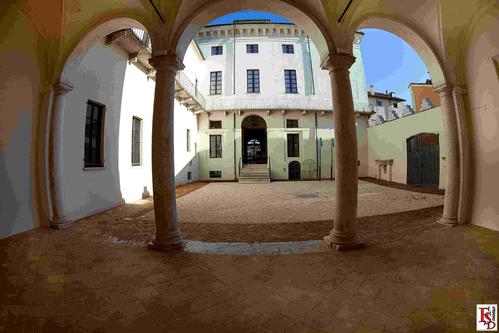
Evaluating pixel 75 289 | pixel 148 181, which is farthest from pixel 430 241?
pixel 148 181

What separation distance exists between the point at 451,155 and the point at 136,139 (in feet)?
35.6

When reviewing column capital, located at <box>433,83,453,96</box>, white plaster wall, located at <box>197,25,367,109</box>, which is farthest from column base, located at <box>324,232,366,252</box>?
white plaster wall, located at <box>197,25,367,109</box>

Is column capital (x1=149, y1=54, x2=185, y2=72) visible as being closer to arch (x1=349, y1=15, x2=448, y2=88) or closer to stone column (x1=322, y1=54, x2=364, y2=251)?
stone column (x1=322, y1=54, x2=364, y2=251)

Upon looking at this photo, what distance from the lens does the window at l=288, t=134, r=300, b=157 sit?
19.7 m

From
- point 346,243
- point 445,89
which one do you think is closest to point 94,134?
point 346,243

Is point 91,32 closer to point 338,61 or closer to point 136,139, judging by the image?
point 338,61

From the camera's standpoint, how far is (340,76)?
4.00m

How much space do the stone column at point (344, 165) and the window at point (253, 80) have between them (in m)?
16.3

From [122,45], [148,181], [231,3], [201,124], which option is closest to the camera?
[231,3]

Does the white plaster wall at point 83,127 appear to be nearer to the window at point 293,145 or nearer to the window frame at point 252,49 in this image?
the window frame at point 252,49

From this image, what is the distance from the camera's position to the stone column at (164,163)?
12.9 ft

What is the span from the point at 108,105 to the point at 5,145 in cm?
361

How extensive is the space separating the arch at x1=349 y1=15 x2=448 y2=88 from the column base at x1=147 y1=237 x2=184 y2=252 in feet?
18.4

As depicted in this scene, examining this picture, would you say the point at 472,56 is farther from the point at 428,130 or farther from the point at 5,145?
the point at 5,145
